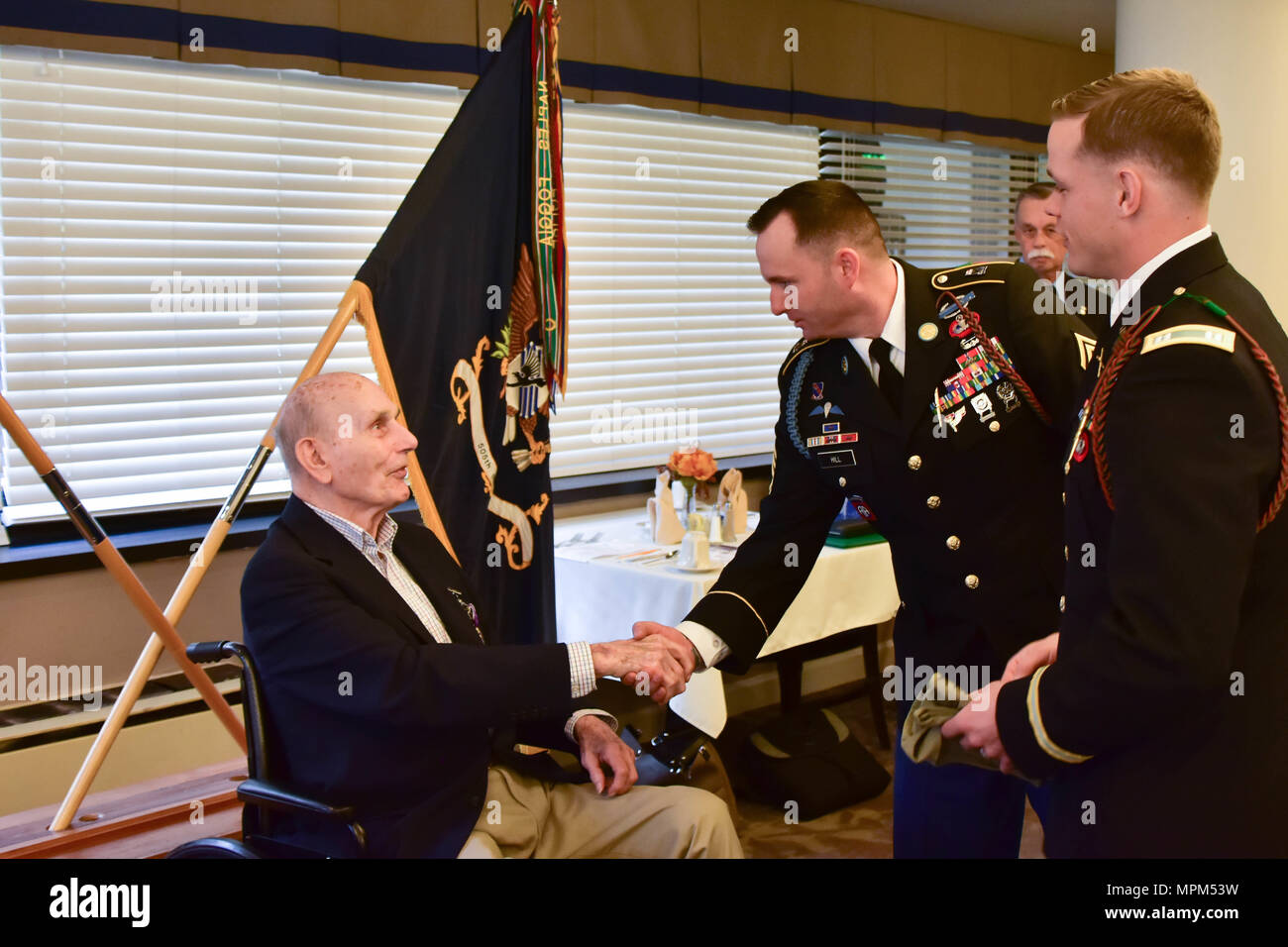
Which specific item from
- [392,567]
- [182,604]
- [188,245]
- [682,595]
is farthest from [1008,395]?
[188,245]

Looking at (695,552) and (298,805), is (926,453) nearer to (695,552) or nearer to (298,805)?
(298,805)

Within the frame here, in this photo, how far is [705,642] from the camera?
198 cm

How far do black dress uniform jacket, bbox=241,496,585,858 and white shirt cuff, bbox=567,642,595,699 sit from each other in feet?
0.04

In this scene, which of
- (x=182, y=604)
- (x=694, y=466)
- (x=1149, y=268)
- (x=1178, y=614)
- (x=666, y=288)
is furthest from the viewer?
(x=666, y=288)

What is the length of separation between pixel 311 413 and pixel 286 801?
0.67 meters

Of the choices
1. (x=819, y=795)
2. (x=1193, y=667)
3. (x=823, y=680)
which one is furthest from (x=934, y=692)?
(x=823, y=680)

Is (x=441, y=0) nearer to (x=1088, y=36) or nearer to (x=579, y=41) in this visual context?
(x=579, y=41)

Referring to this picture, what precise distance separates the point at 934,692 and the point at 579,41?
3206 mm

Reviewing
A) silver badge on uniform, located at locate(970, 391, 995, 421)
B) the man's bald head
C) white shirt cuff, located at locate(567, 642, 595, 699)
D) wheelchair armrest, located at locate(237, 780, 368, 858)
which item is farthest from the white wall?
wheelchair armrest, located at locate(237, 780, 368, 858)

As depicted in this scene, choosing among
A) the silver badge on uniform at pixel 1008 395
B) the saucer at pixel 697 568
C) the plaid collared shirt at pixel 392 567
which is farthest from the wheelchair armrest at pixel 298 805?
the saucer at pixel 697 568

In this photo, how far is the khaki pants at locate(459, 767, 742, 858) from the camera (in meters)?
1.87

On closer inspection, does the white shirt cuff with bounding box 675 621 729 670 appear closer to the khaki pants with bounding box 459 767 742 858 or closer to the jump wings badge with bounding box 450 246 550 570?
the khaki pants with bounding box 459 767 742 858

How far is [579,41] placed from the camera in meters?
4.01

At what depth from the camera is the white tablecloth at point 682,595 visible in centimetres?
316
